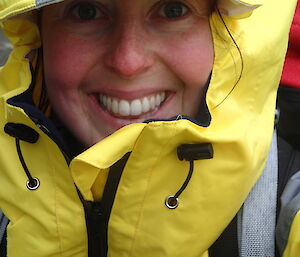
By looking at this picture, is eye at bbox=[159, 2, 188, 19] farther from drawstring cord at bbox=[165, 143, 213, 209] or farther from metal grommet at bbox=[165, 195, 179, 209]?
metal grommet at bbox=[165, 195, 179, 209]

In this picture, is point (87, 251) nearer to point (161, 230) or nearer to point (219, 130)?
point (161, 230)

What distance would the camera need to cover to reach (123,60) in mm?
1103

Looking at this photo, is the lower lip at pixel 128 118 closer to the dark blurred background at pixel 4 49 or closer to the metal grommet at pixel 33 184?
the metal grommet at pixel 33 184

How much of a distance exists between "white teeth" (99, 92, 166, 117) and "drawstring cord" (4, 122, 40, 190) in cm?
18

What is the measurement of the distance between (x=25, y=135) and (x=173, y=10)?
433mm

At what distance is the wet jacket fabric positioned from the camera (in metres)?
1.10

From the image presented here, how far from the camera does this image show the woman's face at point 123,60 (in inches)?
44.6

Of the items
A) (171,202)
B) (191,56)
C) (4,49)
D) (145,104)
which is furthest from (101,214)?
(4,49)

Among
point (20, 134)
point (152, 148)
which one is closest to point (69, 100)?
point (20, 134)

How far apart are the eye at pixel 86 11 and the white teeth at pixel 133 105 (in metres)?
0.18

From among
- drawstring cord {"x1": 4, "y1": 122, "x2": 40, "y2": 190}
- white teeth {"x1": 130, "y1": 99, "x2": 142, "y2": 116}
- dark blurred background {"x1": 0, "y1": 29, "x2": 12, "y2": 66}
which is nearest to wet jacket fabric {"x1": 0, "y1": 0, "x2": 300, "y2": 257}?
drawstring cord {"x1": 4, "y1": 122, "x2": 40, "y2": 190}

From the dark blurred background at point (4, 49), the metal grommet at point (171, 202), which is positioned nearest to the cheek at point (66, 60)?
the metal grommet at point (171, 202)

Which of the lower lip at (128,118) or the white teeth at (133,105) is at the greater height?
the white teeth at (133,105)

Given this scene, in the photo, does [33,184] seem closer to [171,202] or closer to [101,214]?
[101,214]
